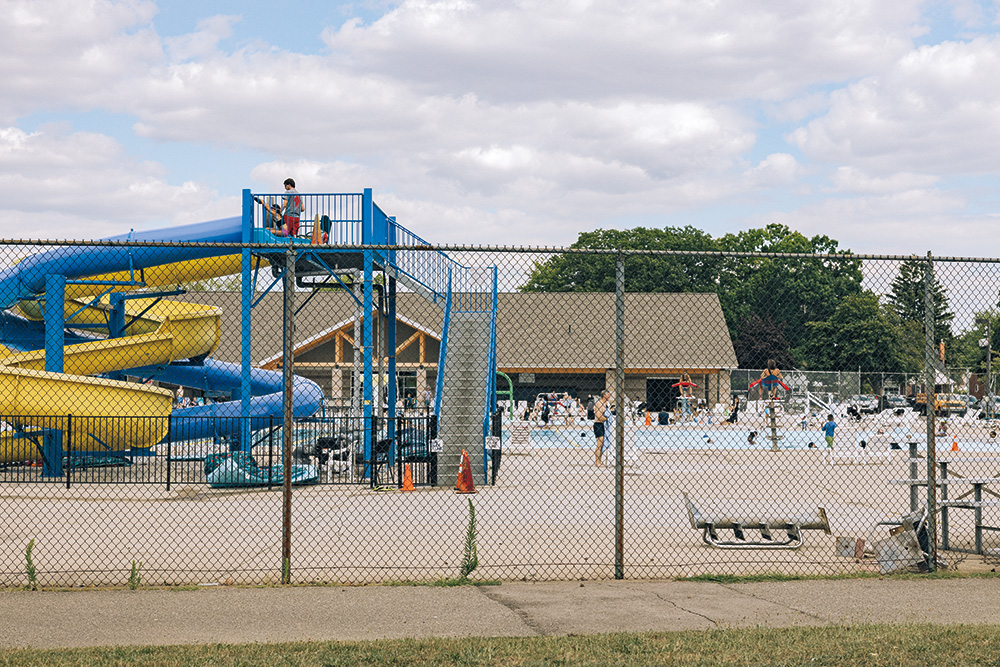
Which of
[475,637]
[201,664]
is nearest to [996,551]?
[475,637]

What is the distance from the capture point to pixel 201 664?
5500 millimetres

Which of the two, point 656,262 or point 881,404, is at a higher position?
point 656,262

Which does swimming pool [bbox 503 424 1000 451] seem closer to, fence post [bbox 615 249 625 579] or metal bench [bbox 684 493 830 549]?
metal bench [bbox 684 493 830 549]

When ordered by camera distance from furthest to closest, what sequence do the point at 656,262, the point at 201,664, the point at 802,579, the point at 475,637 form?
the point at 656,262 → the point at 802,579 → the point at 475,637 → the point at 201,664

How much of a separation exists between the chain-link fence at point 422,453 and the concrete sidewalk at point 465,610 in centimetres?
64

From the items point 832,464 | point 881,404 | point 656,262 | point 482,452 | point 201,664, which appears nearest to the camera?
point 201,664

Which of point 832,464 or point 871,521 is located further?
point 832,464

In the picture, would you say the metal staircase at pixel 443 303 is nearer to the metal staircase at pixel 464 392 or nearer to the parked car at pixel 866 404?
the metal staircase at pixel 464 392

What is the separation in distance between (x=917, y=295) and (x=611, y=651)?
21.5 feet

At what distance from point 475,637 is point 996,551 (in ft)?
18.9

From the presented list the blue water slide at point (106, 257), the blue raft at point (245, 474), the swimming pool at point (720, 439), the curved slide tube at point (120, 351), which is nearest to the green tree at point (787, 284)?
the swimming pool at point (720, 439)

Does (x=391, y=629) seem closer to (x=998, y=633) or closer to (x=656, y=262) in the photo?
(x=998, y=633)

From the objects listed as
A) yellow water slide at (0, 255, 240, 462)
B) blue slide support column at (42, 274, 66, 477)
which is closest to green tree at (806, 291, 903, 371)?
yellow water slide at (0, 255, 240, 462)

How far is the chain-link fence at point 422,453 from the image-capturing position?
8.96 metres
